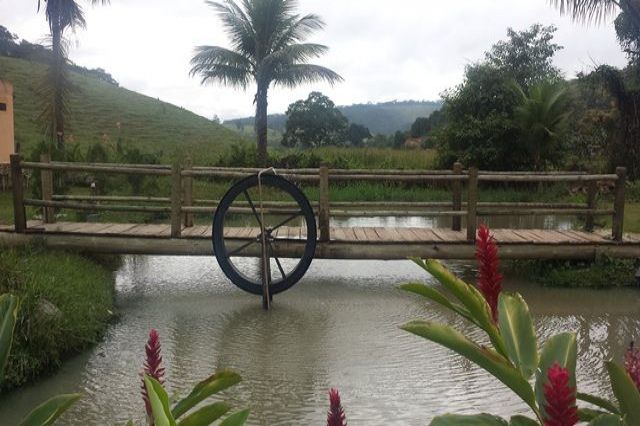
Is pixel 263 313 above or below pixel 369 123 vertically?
below

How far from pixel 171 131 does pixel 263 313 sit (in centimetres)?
2954

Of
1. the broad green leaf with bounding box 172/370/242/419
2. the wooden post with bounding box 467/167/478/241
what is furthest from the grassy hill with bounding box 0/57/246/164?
the broad green leaf with bounding box 172/370/242/419

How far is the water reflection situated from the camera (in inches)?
159

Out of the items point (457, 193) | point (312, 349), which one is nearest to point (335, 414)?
point (312, 349)

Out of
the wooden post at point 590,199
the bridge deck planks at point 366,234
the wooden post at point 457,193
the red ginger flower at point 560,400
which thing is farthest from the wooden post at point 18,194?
the red ginger flower at point 560,400

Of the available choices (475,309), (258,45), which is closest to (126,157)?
(258,45)

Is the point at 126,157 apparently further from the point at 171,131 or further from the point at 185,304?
the point at 171,131

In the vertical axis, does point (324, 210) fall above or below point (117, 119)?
below

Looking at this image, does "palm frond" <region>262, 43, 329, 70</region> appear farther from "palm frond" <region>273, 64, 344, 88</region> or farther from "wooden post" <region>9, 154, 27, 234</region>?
"wooden post" <region>9, 154, 27, 234</region>

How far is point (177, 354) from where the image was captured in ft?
16.3

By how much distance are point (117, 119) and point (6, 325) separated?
34678mm

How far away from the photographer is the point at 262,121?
59.0 feet

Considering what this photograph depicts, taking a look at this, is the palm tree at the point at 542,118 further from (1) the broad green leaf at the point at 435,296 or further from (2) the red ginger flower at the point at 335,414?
(2) the red ginger flower at the point at 335,414

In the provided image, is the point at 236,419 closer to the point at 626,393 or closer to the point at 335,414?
the point at 335,414
